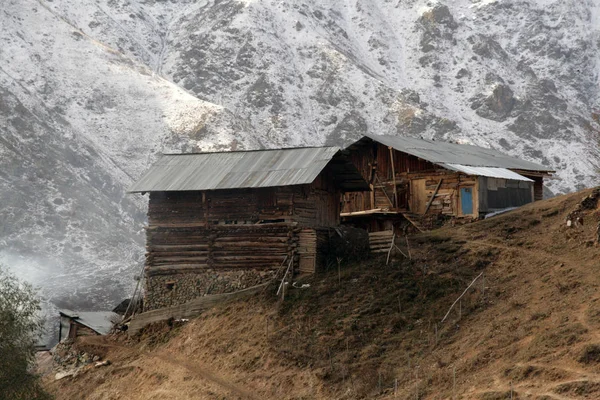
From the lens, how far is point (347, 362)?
94.5 feet

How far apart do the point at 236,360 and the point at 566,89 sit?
357 feet

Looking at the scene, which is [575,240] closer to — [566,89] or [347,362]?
[347,362]

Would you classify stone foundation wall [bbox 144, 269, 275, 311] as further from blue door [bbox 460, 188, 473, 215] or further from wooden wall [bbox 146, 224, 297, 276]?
blue door [bbox 460, 188, 473, 215]

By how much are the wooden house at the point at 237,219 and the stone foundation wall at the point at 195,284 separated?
0.04 metres

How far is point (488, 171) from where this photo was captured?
153 ft

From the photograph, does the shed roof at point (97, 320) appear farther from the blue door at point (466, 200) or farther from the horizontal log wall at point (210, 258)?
the blue door at point (466, 200)

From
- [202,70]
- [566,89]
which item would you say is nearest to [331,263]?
[202,70]

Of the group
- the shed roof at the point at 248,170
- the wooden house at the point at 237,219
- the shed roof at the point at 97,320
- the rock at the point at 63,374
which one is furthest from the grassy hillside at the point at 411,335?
the shed roof at the point at 248,170

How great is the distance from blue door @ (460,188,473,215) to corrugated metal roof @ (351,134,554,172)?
201 centimetres

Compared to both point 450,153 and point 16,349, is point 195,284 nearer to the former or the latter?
point 16,349

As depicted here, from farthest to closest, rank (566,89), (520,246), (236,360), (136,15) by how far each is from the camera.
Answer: (136,15) < (566,89) < (520,246) < (236,360)

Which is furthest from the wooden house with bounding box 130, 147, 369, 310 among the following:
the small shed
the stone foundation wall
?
the small shed

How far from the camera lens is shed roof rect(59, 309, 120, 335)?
40.6 meters

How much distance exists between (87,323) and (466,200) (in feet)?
64.2
